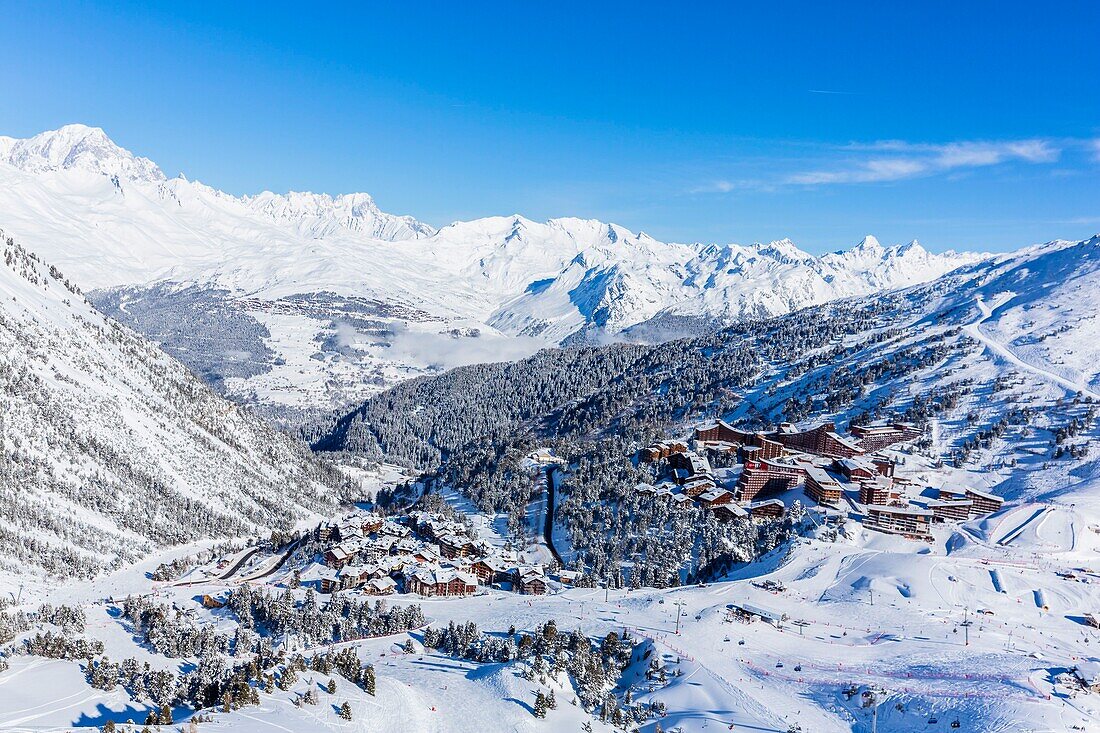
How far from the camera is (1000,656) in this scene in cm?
6125

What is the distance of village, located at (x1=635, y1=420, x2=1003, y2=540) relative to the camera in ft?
343

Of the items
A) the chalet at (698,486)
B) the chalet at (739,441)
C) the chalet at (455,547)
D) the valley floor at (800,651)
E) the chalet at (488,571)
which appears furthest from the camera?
the chalet at (739,441)

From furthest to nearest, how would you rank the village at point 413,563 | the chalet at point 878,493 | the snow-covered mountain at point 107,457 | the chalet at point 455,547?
1. the snow-covered mountain at point 107,457
2. the chalet at point 878,493
3. the chalet at point 455,547
4. the village at point 413,563

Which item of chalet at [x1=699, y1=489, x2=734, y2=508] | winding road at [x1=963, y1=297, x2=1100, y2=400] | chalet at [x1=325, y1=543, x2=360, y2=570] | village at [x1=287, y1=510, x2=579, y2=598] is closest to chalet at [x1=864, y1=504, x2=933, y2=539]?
chalet at [x1=699, y1=489, x2=734, y2=508]

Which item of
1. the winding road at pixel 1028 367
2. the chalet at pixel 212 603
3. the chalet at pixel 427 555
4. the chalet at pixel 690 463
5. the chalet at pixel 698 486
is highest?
the winding road at pixel 1028 367

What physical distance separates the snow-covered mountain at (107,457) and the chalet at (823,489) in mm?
102812

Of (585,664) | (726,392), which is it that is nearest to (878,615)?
(585,664)

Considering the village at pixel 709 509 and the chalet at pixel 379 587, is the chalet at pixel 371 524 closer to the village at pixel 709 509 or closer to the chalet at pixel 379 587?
the village at pixel 709 509

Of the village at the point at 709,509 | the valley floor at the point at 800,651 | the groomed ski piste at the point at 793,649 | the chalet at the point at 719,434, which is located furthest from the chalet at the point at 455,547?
the chalet at the point at 719,434

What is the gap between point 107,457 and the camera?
140 metres

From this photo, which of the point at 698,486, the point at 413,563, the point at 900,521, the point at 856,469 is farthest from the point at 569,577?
the point at 856,469

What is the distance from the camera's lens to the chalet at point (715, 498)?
113 meters

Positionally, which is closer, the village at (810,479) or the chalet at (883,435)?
the village at (810,479)

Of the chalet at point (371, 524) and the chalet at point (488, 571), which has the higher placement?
the chalet at point (371, 524)
